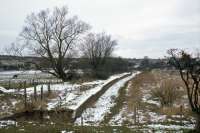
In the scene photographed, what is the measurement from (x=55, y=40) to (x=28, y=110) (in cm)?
3950

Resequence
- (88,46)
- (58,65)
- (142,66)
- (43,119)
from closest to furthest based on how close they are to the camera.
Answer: (43,119), (58,65), (88,46), (142,66)

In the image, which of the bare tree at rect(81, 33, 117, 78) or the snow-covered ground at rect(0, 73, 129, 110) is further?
the bare tree at rect(81, 33, 117, 78)

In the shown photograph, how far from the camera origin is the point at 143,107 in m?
26.4

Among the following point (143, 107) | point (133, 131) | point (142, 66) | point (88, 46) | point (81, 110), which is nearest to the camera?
point (133, 131)

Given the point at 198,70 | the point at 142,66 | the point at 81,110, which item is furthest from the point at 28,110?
the point at 142,66

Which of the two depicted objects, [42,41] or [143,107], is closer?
[143,107]

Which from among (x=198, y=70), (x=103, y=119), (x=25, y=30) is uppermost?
(x=25, y=30)

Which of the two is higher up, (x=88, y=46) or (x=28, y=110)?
(x=88, y=46)

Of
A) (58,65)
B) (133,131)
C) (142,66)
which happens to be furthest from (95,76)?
(142,66)

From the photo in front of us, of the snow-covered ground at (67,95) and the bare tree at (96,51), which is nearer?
the snow-covered ground at (67,95)

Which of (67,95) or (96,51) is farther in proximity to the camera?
(96,51)

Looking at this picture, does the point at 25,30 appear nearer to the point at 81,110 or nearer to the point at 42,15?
the point at 42,15

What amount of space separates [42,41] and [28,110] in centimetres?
3837

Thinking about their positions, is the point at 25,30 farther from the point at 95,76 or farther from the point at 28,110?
the point at 28,110
